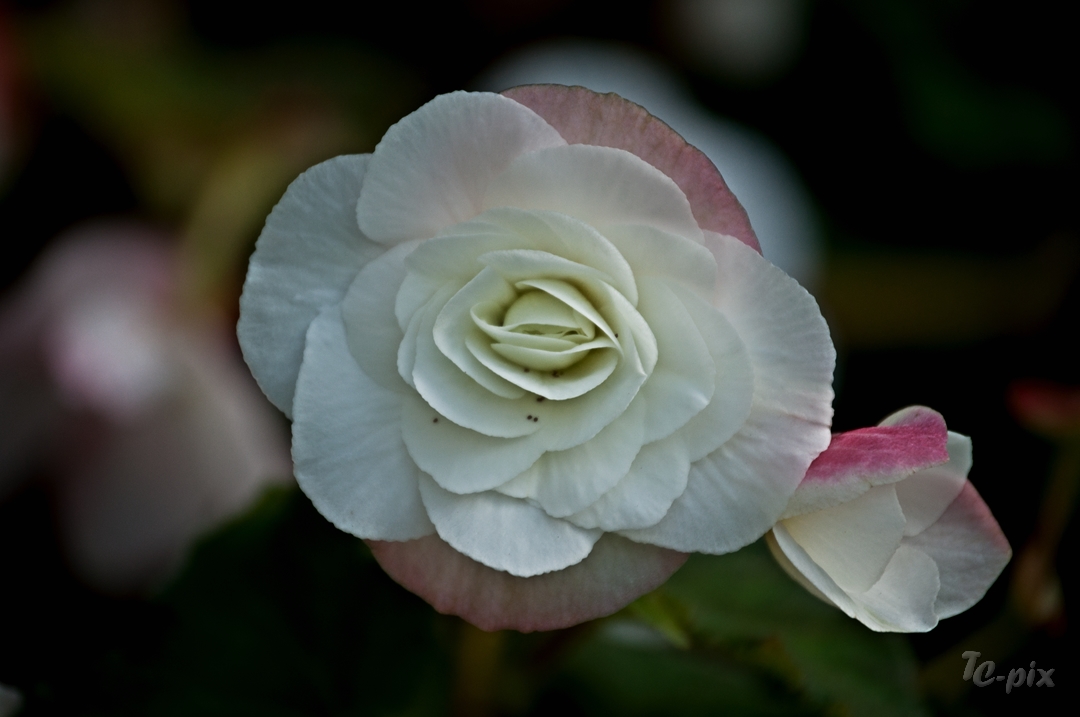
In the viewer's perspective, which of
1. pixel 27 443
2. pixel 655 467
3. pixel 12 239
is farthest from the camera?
pixel 12 239

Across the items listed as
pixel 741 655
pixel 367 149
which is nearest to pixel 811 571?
pixel 741 655

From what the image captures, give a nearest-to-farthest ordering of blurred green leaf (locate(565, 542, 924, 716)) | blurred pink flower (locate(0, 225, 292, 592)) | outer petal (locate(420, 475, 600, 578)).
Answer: outer petal (locate(420, 475, 600, 578)) → blurred green leaf (locate(565, 542, 924, 716)) → blurred pink flower (locate(0, 225, 292, 592))

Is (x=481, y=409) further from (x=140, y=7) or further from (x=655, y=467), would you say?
(x=140, y=7)

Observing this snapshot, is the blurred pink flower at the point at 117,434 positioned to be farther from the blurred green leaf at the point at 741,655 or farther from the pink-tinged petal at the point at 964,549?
the pink-tinged petal at the point at 964,549

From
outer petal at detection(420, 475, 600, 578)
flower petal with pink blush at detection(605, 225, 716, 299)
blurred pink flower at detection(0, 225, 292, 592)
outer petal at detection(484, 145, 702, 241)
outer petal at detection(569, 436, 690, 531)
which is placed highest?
outer petal at detection(484, 145, 702, 241)

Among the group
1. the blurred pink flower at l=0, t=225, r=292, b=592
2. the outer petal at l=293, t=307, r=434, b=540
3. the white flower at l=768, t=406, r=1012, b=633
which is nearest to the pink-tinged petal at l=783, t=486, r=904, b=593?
the white flower at l=768, t=406, r=1012, b=633

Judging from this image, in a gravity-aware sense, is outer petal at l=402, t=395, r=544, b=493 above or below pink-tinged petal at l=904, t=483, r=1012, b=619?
above

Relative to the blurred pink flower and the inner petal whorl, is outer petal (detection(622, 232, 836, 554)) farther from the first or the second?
the blurred pink flower

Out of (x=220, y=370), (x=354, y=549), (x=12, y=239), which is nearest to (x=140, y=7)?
(x=12, y=239)

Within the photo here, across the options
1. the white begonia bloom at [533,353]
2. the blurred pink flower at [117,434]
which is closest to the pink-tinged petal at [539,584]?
the white begonia bloom at [533,353]
